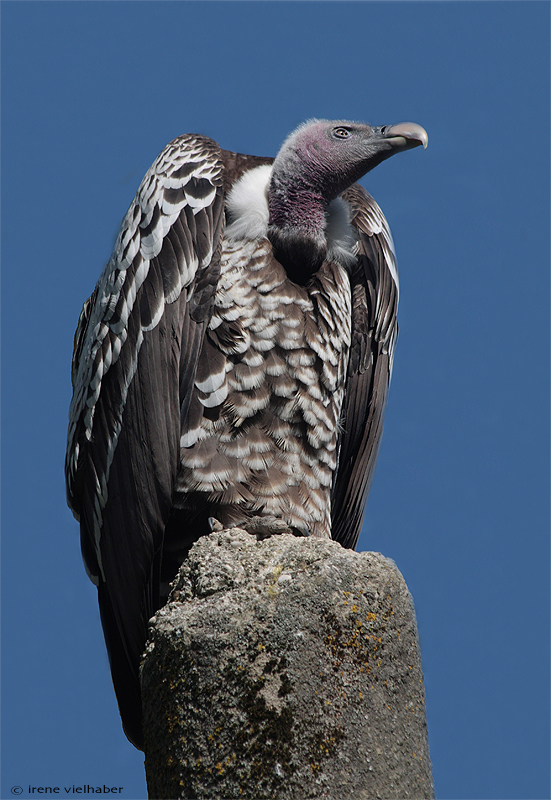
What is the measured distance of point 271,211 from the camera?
212 inches

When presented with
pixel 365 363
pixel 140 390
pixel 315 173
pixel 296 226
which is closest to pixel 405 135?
pixel 315 173

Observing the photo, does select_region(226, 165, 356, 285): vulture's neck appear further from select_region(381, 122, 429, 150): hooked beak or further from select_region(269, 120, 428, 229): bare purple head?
select_region(381, 122, 429, 150): hooked beak

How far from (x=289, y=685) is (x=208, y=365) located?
7.06 feet

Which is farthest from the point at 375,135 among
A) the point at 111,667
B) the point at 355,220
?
the point at 111,667

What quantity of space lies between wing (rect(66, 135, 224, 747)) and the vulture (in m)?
0.01

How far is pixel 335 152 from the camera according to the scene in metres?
5.60

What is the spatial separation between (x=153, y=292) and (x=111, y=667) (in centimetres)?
235

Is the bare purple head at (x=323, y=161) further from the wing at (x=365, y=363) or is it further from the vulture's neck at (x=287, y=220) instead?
the wing at (x=365, y=363)

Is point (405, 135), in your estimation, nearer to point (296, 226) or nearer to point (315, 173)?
point (315, 173)

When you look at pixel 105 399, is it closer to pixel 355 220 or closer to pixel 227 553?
pixel 227 553

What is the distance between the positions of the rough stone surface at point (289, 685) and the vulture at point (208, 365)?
971mm

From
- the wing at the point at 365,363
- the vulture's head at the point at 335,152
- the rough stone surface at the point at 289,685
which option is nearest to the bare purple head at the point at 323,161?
the vulture's head at the point at 335,152

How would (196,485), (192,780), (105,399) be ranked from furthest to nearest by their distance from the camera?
(105,399) < (196,485) < (192,780)

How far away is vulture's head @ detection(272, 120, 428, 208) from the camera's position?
18.2 feet
